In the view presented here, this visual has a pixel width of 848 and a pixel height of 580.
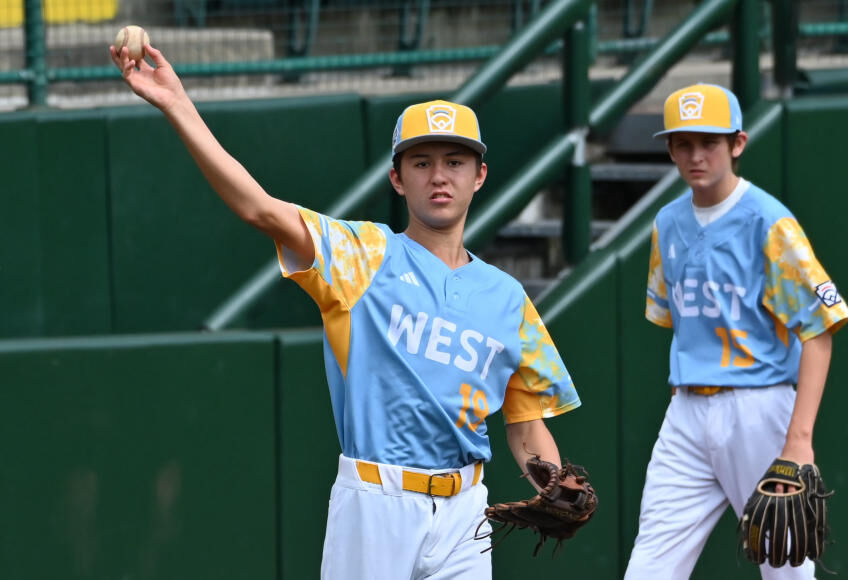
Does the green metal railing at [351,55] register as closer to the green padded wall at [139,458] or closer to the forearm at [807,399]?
the green padded wall at [139,458]

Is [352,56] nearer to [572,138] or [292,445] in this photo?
[572,138]

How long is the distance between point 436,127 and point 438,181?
0.44ft

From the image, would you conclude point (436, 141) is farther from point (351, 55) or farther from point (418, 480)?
point (351, 55)

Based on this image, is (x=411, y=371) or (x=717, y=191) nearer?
(x=411, y=371)

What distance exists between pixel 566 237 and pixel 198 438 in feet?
5.84

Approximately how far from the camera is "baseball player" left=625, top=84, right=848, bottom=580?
4945 mm

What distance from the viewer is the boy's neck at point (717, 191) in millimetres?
5074

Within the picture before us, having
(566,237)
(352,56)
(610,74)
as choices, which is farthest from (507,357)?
(610,74)

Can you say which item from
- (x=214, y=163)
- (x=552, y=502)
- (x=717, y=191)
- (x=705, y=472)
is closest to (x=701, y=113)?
(x=717, y=191)

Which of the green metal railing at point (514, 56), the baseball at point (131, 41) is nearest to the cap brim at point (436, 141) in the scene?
the baseball at point (131, 41)

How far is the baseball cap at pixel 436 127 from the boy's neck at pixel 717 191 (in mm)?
1572

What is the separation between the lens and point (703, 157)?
16.5ft

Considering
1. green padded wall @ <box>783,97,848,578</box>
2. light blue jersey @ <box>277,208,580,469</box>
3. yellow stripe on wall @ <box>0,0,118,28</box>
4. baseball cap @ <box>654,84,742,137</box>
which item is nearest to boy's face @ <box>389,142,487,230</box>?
light blue jersey @ <box>277,208,580,469</box>

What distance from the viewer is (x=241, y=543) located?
212 inches
